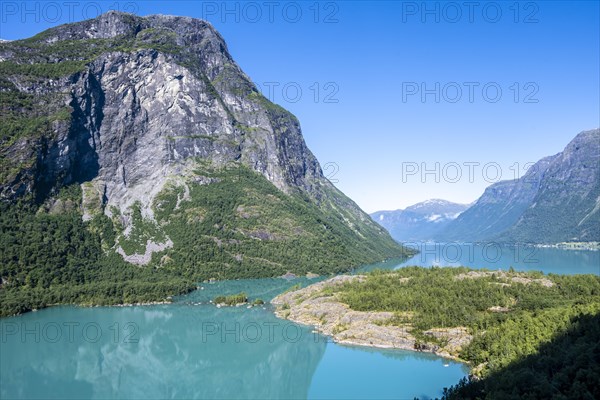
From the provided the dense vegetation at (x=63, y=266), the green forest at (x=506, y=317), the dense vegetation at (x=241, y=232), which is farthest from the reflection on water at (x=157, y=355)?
the dense vegetation at (x=241, y=232)

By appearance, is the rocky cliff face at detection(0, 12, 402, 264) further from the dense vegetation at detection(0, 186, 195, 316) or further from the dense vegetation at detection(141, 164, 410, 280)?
the dense vegetation at detection(0, 186, 195, 316)

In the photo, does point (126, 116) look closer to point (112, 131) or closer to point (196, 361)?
point (112, 131)

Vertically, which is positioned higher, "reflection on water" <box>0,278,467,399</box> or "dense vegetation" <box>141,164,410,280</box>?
"dense vegetation" <box>141,164,410,280</box>

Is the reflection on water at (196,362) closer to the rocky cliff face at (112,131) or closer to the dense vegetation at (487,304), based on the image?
the dense vegetation at (487,304)

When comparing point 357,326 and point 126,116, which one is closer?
point 357,326

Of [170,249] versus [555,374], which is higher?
[170,249]

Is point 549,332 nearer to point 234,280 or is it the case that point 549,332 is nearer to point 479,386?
point 479,386

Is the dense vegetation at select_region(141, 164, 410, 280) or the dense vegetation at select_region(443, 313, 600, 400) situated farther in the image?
the dense vegetation at select_region(141, 164, 410, 280)

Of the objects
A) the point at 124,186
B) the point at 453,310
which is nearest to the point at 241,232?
the point at 124,186

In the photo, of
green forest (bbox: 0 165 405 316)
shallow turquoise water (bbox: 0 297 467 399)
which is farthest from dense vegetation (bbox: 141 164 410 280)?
shallow turquoise water (bbox: 0 297 467 399)
